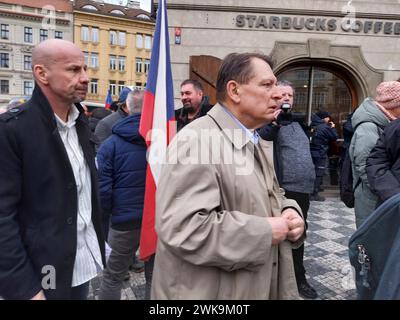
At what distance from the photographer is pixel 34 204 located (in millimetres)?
1398

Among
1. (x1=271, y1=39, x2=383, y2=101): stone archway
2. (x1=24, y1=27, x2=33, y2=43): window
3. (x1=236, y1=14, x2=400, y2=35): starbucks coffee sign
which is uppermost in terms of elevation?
(x1=24, y1=27, x2=33, y2=43): window

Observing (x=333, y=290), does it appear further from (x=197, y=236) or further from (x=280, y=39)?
(x=280, y=39)

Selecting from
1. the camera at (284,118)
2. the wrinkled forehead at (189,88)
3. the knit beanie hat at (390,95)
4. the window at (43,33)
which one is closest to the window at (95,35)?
the window at (43,33)

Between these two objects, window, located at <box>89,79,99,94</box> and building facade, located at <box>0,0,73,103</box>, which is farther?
window, located at <box>89,79,99,94</box>

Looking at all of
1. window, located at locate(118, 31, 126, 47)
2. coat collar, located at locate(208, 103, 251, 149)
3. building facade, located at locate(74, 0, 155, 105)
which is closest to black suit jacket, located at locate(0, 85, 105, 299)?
coat collar, located at locate(208, 103, 251, 149)

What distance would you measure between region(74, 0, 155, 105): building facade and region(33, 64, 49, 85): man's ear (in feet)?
135

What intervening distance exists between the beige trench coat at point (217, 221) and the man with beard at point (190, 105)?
2.12 meters

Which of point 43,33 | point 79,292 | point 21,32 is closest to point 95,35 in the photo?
point 43,33

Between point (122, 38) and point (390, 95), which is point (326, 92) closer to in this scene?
point (390, 95)

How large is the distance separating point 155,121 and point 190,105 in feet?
2.77

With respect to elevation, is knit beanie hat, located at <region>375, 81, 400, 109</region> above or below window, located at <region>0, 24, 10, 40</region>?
below

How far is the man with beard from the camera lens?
3.49 meters

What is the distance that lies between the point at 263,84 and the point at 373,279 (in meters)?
0.97

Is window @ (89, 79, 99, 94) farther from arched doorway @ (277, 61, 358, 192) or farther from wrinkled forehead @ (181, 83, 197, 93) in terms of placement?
wrinkled forehead @ (181, 83, 197, 93)
